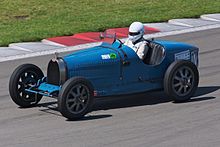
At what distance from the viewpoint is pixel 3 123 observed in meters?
11.0

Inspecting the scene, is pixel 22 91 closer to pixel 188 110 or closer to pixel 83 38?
pixel 188 110

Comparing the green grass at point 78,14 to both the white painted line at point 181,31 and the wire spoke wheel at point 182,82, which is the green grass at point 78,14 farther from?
the wire spoke wheel at point 182,82

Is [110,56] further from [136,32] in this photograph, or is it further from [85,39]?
[85,39]

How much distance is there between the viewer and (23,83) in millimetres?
11914

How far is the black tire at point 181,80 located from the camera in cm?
1197

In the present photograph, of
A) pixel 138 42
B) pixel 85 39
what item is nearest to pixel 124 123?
pixel 138 42

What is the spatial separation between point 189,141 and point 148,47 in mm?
2778

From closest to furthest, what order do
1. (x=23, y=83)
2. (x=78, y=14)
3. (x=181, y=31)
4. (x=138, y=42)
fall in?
(x=23, y=83)
(x=138, y=42)
(x=181, y=31)
(x=78, y=14)

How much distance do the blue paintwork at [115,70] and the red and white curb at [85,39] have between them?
529cm

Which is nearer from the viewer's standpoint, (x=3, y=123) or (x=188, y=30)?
(x=3, y=123)

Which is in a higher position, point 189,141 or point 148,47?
point 148,47

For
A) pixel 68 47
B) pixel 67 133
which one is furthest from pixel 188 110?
pixel 68 47

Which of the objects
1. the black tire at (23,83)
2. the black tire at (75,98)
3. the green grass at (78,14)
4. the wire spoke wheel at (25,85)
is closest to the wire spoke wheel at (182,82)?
the black tire at (75,98)

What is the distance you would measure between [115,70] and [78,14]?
461 inches
